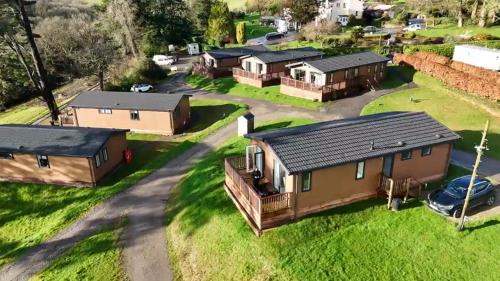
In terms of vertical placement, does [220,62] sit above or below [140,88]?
above

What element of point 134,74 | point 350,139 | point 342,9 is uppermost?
point 342,9

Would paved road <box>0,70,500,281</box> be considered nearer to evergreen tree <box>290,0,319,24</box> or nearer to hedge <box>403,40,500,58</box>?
hedge <box>403,40,500,58</box>

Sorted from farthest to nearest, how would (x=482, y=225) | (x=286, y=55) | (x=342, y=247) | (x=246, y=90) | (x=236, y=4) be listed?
(x=236, y=4) → (x=286, y=55) → (x=246, y=90) → (x=482, y=225) → (x=342, y=247)

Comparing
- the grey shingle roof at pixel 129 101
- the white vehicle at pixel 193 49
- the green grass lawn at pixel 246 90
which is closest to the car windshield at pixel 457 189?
the green grass lawn at pixel 246 90

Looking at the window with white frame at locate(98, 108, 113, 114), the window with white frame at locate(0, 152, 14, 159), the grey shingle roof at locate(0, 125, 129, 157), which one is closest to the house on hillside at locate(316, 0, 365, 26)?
the window with white frame at locate(98, 108, 113, 114)

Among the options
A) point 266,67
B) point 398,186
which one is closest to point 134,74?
point 266,67

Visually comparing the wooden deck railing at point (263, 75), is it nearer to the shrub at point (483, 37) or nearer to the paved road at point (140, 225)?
the paved road at point (140, 225)

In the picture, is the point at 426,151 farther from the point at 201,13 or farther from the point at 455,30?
the point at 201,13
